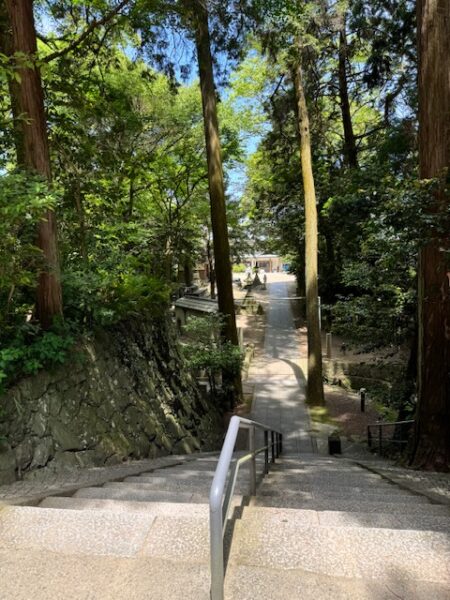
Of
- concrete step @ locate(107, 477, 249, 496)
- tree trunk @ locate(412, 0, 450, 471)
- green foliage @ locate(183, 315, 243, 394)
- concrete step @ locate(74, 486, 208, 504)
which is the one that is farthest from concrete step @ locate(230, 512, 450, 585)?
green foliage @ locate(183, 315, 243, 394)

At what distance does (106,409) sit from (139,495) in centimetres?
→ 180

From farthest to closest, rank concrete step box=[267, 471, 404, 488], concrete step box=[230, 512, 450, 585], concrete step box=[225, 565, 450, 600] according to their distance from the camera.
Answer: concrete step box=[267, 471, 404, 488] < concrete step box=[230, 512, 450, 585] < concrete step box=[225, 565, 450, 600]

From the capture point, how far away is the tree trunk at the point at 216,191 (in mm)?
8758

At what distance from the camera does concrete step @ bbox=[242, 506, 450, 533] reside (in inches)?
83.0

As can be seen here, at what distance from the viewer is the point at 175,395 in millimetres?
6906

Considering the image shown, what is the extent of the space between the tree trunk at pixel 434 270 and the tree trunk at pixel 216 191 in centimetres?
528

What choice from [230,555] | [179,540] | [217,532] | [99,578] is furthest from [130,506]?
[217,532]

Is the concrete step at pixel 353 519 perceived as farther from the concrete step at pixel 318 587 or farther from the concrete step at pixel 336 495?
the concrete step at pixel 336 495

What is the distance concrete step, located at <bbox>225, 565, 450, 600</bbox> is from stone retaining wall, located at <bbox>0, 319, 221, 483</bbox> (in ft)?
7.84

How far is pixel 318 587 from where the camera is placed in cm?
157

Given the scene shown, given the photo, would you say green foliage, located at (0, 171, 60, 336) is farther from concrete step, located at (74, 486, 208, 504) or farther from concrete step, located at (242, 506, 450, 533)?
concrete step, located at (242, 506, 450, 533)

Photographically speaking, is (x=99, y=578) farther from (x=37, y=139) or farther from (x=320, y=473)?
(x=37, y=139)

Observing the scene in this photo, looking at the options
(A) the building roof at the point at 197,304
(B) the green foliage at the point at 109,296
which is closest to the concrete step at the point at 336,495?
(B) the green foliage at the point at 109,296

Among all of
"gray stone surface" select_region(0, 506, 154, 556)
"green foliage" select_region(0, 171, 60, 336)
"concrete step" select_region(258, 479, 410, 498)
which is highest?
"green foliage" select_region(0, 171, 60, 336)
